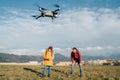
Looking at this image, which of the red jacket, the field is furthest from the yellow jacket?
the red jacket

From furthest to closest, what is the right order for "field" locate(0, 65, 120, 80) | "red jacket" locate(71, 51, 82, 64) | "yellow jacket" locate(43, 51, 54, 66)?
"red jacket" locate(71, 51, 82, 64), "yellow jacket" locate(43, 51, 54, 66), "field" locate(0, 65, 120, 80)

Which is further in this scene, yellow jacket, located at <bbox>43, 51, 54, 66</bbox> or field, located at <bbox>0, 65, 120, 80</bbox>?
yellow jacket, located at <bbox>43, 51, 54, 66</bbox>

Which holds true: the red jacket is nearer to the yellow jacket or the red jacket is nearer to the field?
the field

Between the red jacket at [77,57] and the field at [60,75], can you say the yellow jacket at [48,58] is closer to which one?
the field at [60,75]

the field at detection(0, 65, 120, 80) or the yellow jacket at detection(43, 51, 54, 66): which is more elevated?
the yellow jacket at detection(43, 51, 54, 66)

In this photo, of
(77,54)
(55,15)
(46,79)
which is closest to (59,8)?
(55,15)

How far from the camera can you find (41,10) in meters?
40.0

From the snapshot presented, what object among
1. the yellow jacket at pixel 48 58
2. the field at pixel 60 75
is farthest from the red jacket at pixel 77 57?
the yellow jacket at pixel 48 58

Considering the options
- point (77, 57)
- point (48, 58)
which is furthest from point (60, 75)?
point (77, 57)

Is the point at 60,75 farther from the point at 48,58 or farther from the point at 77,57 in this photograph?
the point at 77,57

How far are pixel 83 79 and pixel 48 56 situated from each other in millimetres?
3889

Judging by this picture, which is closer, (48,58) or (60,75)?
(60,75)

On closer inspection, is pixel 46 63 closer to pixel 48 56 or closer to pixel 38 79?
pixel 48 56

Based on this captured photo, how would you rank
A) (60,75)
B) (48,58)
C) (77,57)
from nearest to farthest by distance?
1. (60,75)
2. (48,58)
3. (77,57)
